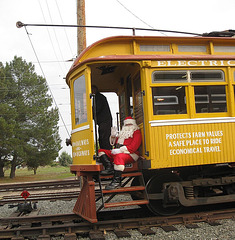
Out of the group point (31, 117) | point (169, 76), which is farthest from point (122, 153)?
point (31, 117)

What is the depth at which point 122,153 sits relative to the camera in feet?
19.2

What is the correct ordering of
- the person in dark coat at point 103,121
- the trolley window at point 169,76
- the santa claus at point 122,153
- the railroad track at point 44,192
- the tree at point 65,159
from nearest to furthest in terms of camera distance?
the santa claus at point 122,153 < the trolley window at point 169,76 < the person in dark coat at point 103,121 < the railroad track at point 44,192 < the tree at point 65,159

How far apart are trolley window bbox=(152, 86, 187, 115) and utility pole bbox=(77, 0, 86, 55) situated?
5597mm

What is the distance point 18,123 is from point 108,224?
2077 centimetres

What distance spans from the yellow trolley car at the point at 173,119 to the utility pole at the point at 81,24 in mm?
4687

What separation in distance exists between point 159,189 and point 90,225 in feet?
5.24

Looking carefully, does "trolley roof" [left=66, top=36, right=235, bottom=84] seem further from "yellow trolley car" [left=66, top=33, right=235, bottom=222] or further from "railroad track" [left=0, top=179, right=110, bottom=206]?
"railroad track" [left=0, top=179, right=110, bottom=206]

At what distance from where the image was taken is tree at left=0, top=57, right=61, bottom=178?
82.6 ft

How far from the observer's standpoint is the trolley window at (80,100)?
5.99 m

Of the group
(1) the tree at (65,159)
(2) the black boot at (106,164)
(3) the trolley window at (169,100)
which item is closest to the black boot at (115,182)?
(2) the black boot at (106,164)

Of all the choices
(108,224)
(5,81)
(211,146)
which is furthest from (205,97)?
(5,81)

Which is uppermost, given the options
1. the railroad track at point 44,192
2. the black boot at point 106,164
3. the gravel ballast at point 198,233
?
the black boot at point 106,164

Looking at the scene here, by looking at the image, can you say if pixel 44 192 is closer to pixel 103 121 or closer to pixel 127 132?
pixel 103 121

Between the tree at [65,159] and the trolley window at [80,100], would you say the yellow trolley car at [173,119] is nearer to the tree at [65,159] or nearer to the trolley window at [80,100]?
the trolley window at [80,100]
